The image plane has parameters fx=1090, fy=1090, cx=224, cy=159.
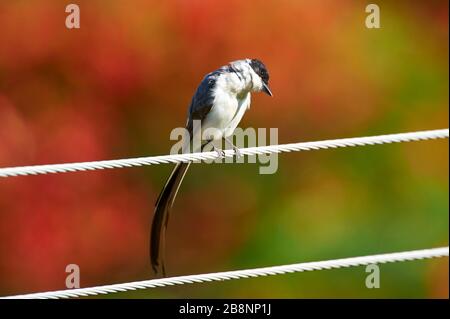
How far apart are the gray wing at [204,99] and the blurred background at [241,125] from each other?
5.04ft

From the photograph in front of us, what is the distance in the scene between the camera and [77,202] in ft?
25.1

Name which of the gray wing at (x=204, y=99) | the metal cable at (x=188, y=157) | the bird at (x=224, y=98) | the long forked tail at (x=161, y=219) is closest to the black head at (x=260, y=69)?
the bird at (x=224, y=98)

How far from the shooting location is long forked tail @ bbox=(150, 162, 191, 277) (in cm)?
499

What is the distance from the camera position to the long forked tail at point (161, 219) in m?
4.99

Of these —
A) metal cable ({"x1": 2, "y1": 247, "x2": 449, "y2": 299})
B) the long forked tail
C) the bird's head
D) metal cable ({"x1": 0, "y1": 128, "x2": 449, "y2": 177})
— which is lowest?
metal cable ({"x1": 2, "y1": 247, "x2": 449, "y2": 299})

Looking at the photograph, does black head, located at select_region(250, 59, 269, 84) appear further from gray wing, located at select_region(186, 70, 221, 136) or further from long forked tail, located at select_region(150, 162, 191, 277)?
long forked tail, located at select_region(150, 162, 191, 277)

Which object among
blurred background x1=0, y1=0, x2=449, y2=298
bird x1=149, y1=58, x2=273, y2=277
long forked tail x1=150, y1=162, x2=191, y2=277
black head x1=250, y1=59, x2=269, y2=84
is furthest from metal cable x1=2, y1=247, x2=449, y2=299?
blurred background x1=0, y1=0, x2=449, y2=298

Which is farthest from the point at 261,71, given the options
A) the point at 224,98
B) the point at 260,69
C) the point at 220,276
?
the point at 220,276

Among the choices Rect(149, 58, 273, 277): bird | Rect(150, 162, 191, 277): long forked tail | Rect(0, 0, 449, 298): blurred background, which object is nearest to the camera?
Rect(150, 162, 191, 277): long forked tail

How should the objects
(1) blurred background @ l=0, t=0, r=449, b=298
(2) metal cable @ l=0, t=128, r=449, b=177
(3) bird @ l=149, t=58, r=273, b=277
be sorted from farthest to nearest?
(1) blurred background @ l=0, t=0, r=449, b=298
(3) bird @ l=149, t=58, r=273, b=277
(2) metal cable @ l=0, t=128, r=449, b=177

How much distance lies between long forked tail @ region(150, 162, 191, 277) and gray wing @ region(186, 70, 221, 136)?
1.63ft

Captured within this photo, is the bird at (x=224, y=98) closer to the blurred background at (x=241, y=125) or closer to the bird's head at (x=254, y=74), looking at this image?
the bird's head at (x=254, y=74)

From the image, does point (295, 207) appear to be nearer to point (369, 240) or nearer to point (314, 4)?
point (369, 240)

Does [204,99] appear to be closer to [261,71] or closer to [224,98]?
[224,98]
